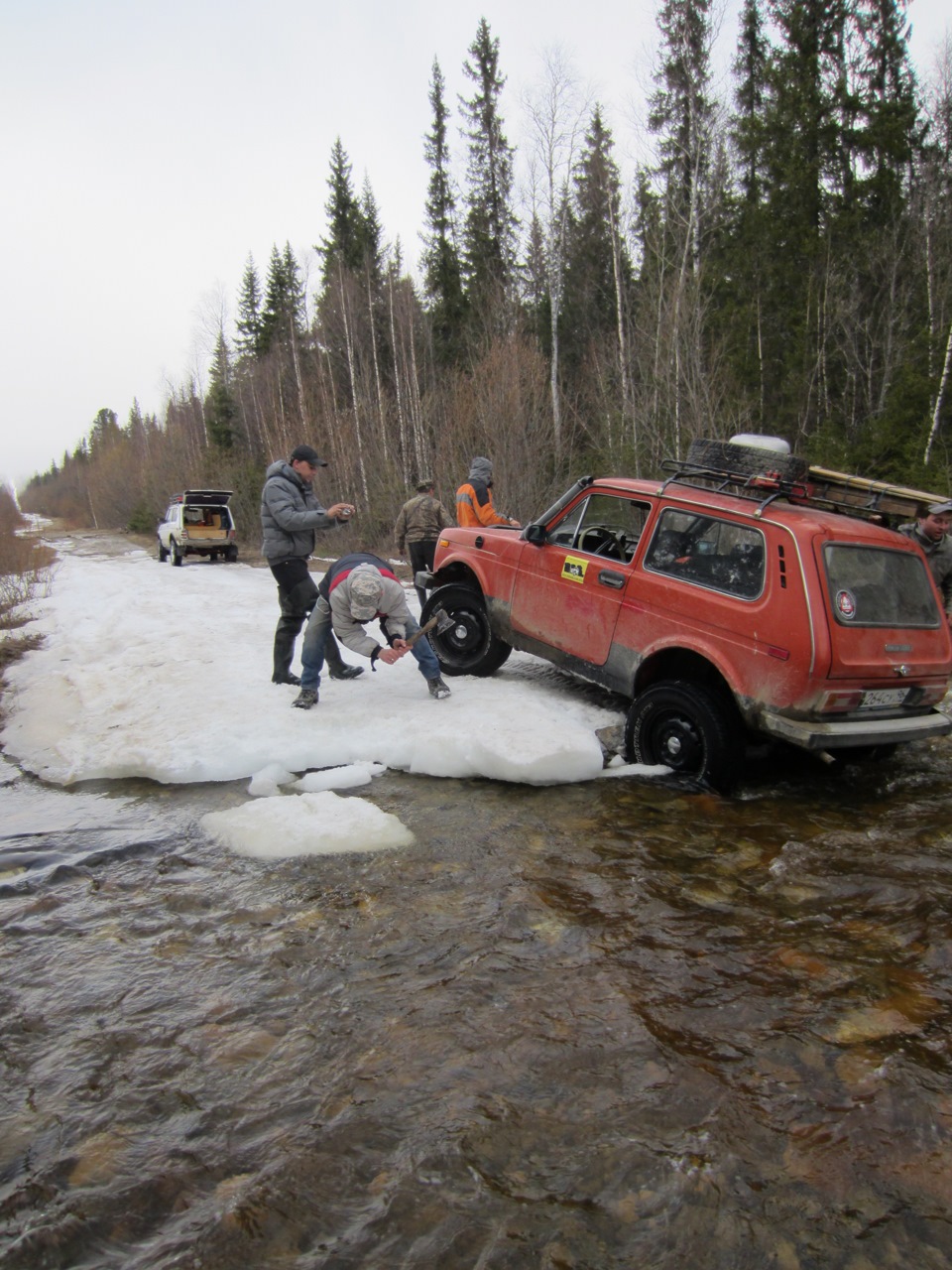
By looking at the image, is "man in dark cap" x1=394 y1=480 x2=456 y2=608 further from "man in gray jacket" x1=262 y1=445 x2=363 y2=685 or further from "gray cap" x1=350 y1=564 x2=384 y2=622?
"gray cap" x1=350 y1=564 x2=384 y2=622

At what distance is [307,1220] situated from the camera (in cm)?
209

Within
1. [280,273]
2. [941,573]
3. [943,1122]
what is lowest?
[943,1122]

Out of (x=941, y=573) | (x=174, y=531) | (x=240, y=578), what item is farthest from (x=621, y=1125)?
(x=174, y=531)

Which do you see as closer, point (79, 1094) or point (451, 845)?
point (79, 1094)

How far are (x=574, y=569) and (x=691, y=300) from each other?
1305 centimetres

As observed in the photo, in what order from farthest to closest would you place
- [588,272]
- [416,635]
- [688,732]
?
[588,272] < [416,635] < [688,732]

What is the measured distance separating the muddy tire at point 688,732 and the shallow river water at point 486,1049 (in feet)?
1.39

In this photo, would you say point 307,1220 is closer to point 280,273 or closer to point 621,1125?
point 621,1125

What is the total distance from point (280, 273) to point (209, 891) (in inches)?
1737

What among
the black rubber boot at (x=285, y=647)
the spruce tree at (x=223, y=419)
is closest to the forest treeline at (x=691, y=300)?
the spruce tree at (x=223, y=419)

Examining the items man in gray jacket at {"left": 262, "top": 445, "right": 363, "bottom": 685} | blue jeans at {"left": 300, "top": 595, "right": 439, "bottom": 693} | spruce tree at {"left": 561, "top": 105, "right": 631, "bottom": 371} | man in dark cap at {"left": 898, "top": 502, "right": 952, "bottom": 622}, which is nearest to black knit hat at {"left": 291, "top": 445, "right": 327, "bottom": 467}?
man in gray jacket at {"left": 262, "top": 445, "right": 363, "bottom": 685}

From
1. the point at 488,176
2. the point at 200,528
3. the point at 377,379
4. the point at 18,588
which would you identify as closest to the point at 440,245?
the point at 488,176

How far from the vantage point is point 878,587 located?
4.67 m

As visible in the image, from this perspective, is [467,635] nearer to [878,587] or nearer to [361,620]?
[361,620]
